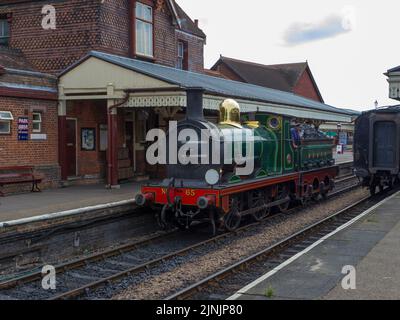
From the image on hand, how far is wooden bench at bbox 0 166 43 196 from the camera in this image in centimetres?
1349

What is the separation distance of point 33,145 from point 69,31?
14.5ft

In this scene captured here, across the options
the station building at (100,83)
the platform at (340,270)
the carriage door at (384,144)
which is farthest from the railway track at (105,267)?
the carriage door at (384,144)

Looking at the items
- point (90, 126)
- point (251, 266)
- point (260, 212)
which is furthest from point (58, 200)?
point (251, 266)

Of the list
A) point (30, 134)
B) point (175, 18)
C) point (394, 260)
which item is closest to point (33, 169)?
point (30, 134)

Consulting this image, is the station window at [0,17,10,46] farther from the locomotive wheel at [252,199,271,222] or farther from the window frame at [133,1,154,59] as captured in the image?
the locomotive wheel at [252,199,271,222]

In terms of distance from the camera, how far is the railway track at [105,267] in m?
7.57

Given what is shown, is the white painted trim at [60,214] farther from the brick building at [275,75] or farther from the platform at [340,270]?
the brick building at [275,75]

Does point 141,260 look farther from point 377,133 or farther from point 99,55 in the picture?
point 377,133

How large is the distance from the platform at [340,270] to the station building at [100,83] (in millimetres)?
6410

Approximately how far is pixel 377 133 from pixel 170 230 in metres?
8.33

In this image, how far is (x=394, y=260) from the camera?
324 inches

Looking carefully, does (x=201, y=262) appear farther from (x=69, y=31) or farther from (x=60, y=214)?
(x=69, y=31)

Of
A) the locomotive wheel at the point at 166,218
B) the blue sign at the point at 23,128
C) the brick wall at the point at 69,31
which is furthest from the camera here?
the brick wall at the point at 69,31

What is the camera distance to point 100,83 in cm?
1536
